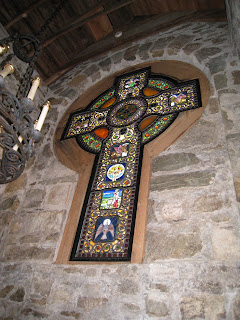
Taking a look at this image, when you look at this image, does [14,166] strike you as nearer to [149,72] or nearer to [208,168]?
[208,168]

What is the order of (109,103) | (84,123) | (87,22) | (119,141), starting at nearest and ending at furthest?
(119,141), (84,123), (109,103), (87,22)

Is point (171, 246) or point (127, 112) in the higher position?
point (127, 112)

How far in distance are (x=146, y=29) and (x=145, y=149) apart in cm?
297

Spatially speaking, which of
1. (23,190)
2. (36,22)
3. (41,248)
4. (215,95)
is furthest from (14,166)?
(36,22)

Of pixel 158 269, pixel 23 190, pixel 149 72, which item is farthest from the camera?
pixel 149 72

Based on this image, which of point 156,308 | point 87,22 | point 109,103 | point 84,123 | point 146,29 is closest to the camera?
point 156,308

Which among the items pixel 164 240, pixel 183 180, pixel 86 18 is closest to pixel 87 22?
pixel 86 18

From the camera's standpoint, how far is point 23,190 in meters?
3.21

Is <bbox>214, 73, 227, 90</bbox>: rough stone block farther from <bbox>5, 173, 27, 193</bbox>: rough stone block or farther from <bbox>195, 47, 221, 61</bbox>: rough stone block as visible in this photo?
<bbox>5, 173, 27, 193</bbox>: rough stone block

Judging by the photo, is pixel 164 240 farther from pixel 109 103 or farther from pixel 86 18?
pixel 86 18

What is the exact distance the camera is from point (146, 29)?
4.77 meters

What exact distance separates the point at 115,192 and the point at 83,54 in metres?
3.64

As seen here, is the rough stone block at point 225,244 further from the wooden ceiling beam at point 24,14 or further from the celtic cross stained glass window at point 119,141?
the wooden ceiling beam at point 24,14

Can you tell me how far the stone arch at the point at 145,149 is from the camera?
2414mm
